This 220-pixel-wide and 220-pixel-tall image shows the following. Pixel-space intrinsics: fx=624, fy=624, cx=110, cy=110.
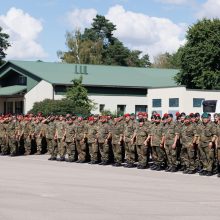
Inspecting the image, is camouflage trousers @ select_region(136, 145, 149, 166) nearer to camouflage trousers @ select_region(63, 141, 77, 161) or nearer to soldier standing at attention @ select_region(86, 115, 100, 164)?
soldier standing at attention @ select_region(86, 115, 100, 164)

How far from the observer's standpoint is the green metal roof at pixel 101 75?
163 ft

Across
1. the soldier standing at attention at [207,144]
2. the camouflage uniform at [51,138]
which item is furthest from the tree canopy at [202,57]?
the soldier standing at attention at [207,144]

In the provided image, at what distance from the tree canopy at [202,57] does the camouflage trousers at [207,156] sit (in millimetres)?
34147

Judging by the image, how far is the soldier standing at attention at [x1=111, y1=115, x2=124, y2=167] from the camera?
19.6m

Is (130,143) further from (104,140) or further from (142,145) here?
(104,140)

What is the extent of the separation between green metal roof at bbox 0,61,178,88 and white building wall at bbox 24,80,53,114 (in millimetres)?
608

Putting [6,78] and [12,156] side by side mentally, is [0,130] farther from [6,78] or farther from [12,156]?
[6,78]

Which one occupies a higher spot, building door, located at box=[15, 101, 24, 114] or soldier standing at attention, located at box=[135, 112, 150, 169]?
building door, located at box=[15, 101, 24, 114]

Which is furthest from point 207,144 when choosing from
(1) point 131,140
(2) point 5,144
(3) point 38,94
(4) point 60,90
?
(3) point 38,94

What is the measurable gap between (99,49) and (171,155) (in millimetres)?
69014

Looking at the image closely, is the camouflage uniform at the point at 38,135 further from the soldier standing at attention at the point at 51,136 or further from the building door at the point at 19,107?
the building door at the point at 19,107

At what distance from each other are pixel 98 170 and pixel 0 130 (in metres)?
9.06

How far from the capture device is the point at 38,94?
4841 centimetres

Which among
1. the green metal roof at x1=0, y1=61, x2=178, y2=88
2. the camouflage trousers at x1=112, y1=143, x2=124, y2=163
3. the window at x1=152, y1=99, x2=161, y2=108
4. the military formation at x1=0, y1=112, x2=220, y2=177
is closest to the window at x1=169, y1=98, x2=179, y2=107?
the window at x1=152, y1=99, x2=161, y2=108
